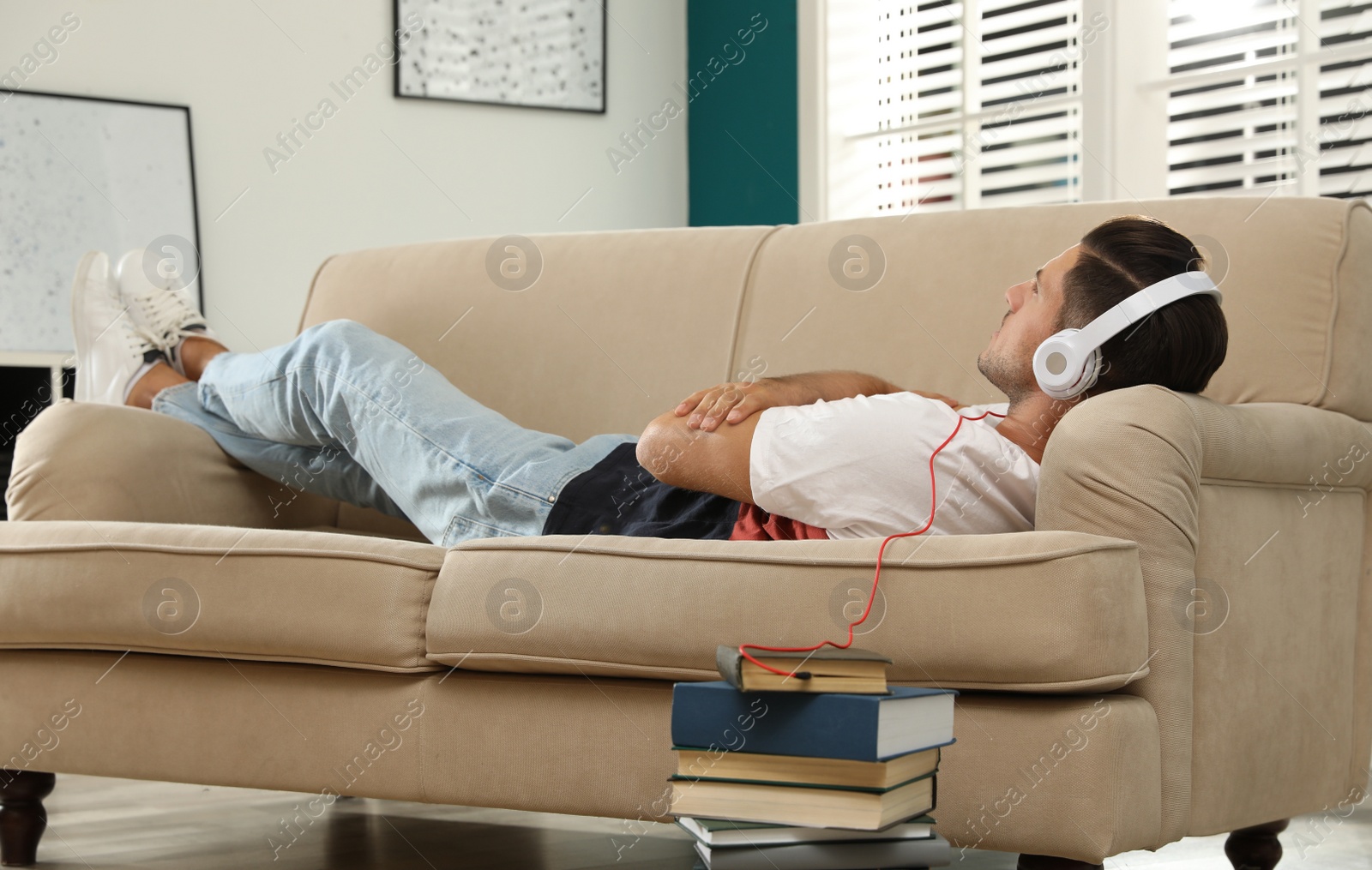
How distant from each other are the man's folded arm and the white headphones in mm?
344

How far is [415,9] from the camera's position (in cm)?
426

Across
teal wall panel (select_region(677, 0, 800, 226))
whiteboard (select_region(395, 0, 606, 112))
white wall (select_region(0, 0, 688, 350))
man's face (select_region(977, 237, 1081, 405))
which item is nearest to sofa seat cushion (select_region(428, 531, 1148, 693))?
man's face (select_region(977, 237, 1081, 405))

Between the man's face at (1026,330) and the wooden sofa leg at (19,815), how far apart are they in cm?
135

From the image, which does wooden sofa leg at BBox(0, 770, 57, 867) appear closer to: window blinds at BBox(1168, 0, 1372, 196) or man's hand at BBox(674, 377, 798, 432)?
man's hand at BBox(674, 377, 798, 432)

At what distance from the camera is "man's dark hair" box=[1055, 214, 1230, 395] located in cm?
154

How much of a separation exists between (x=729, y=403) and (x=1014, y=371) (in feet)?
1.19

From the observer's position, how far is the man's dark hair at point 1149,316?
1535 millimetres

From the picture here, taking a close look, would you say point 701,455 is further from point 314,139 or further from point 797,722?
point 314,139

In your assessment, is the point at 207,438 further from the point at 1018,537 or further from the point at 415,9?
the point at 415,9

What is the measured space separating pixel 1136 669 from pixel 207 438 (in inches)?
61.5

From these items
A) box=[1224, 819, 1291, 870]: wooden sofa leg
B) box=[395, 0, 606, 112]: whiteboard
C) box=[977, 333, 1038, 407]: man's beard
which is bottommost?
box=[1224, 819, 1291, 870]: wooden sofa leg

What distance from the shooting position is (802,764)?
1027mm

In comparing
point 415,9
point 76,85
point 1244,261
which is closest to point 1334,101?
point 1244,261

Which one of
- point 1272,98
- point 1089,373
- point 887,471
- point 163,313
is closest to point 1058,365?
point 1089,373
